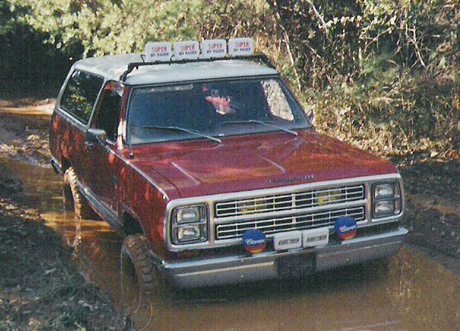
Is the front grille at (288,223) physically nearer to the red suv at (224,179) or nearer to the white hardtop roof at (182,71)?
the red suv at (224,179)

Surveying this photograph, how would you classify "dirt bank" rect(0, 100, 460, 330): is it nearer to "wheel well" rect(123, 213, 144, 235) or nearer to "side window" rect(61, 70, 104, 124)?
"wheel well" rect(123, 213, 144, 235)

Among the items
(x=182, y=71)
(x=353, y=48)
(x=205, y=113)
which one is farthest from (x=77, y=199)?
(x=353, y=48)

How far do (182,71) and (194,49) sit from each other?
340mm

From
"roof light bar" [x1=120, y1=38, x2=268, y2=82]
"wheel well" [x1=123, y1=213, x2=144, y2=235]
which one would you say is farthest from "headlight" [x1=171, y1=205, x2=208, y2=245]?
"roof light bar" [x1=120, y1=38, x2=268, y2=82]

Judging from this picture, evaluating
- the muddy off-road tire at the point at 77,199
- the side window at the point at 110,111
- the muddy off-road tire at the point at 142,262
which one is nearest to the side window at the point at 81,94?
the side window at the point at 110,111

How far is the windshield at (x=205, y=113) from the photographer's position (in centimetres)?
683

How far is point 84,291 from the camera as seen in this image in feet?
19.8

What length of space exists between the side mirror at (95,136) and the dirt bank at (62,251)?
108 cm

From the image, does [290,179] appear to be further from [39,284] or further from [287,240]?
[39,284]

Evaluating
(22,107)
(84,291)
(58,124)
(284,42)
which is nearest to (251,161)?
(84,291)

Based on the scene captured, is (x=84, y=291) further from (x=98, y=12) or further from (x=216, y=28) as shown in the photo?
(x=98, y=12)

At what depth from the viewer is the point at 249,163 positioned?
6207mm

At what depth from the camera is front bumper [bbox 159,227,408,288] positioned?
5.75 meters

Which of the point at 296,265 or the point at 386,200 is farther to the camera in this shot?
the point at 386,200
